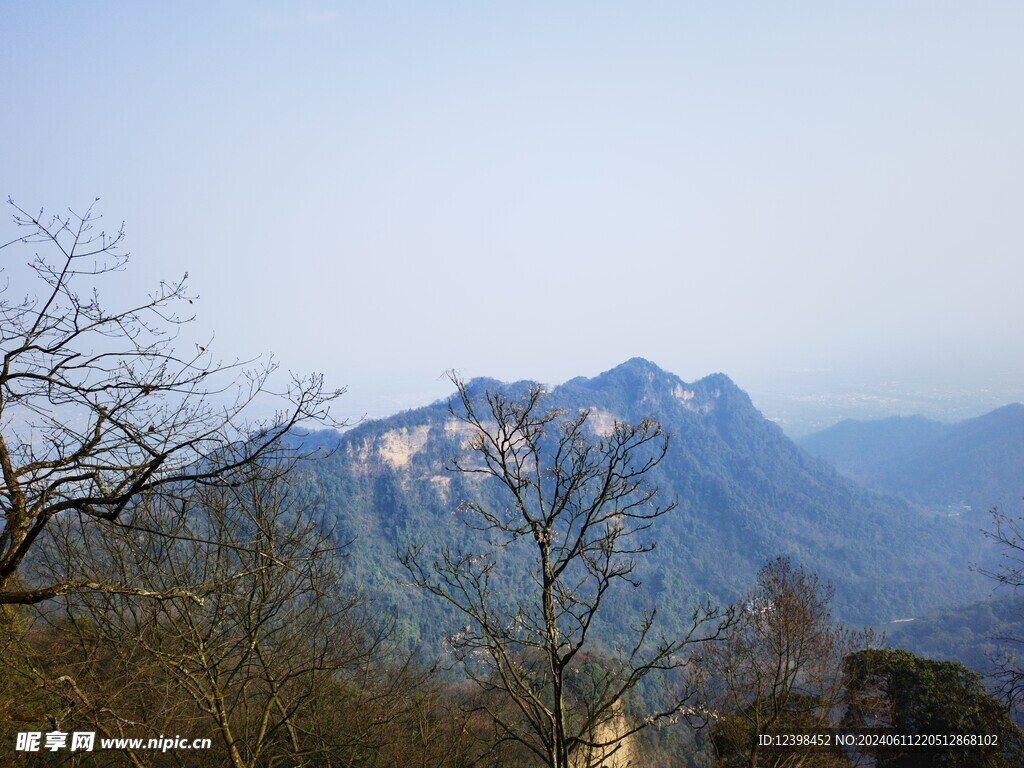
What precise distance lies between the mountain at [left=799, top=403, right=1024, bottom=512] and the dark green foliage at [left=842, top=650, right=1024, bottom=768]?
312 feet

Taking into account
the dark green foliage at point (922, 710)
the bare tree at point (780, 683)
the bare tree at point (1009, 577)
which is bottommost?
the dark green foliage at point (922, 710)

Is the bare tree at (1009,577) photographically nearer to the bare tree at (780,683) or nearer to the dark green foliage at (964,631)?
the bare tree at (780,683)

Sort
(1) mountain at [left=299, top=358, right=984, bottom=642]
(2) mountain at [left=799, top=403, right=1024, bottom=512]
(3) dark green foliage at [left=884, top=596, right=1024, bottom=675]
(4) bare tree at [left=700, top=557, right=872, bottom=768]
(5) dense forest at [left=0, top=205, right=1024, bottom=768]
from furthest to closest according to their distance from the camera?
(2) mountain at [left=799, top=403, right=1024, bottom=512] < (1) mountain at [left=299, top=358, right=984, bottom=642] < (3) dark green foliage at [left=884, top=596, right=1024, bottom=675] < (4) bare tree at [left=700, top=557, right=872, bottom=768] < (5) dense forest at [left=0, top=205, right=1024, bottom=768]

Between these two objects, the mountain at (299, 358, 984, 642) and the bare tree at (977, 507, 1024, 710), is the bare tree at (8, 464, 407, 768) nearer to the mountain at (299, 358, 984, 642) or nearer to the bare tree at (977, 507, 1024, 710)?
the bare tree at (977, 507, 1024, 710)

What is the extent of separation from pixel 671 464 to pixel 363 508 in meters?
58.6

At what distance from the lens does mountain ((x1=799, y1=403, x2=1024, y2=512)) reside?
4348 inches

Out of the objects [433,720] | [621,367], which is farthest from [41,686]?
[621,367]

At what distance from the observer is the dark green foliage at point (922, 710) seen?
13.5 metres

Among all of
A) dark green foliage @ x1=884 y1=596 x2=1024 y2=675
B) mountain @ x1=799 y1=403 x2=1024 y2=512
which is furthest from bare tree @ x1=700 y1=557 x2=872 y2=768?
mountain @ x1=799 y1=403 x2=1024 y2=512

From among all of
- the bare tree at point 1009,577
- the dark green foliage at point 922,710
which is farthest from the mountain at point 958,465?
the bare tree at point 1009,577

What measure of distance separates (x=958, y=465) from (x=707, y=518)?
2313 inches

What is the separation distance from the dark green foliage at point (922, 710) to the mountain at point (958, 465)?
9522 centimetres

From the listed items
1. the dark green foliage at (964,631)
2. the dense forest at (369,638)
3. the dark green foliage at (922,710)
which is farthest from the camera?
the dark green foliage at (964,631)

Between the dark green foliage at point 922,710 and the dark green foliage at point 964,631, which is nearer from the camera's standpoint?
the dark green foliage at point 922,710
